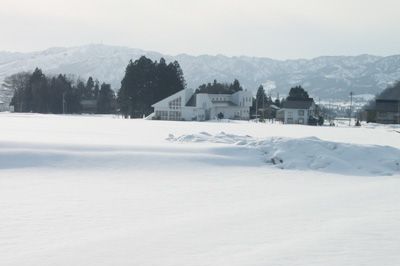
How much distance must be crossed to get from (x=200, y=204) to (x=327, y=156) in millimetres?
9620

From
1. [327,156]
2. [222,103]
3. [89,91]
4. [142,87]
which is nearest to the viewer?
[327,156]

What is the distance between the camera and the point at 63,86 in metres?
104

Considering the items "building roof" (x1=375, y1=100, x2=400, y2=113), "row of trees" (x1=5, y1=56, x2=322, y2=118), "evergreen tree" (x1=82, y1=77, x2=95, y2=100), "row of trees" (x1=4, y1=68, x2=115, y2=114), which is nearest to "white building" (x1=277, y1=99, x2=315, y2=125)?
"row of trees" (x1=5, y1=56, x2=322, y2=118)

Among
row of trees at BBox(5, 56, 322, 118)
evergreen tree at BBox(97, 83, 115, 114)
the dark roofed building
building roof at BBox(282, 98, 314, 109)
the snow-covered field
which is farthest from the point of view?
evergreen tree at BBox(97, 83, 115, 114)

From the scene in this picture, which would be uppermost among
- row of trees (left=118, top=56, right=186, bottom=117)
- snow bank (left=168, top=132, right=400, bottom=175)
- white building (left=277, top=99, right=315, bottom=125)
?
row of trees (left=118, top=56, right=186, bottom=117)

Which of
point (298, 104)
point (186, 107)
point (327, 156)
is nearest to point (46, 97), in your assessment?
point (186, 107)

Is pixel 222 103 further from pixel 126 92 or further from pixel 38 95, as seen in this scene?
pixel 38 95

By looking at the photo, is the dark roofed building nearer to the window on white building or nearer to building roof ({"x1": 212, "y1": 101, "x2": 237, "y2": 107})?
building roof ({"x1": 212, "y1": 101, "x2": 237, "y2": 107})

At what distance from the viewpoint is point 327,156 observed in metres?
19.7

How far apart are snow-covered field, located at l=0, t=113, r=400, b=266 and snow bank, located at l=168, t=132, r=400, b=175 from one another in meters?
0.05

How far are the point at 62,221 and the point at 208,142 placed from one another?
593 inches

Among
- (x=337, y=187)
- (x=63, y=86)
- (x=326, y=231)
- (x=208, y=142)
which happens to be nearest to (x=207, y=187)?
(x=337, y=187)

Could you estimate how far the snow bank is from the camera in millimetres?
18922

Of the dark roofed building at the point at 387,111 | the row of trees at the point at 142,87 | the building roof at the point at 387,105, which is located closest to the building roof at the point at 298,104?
the dark roofed building at the point at 387,111
